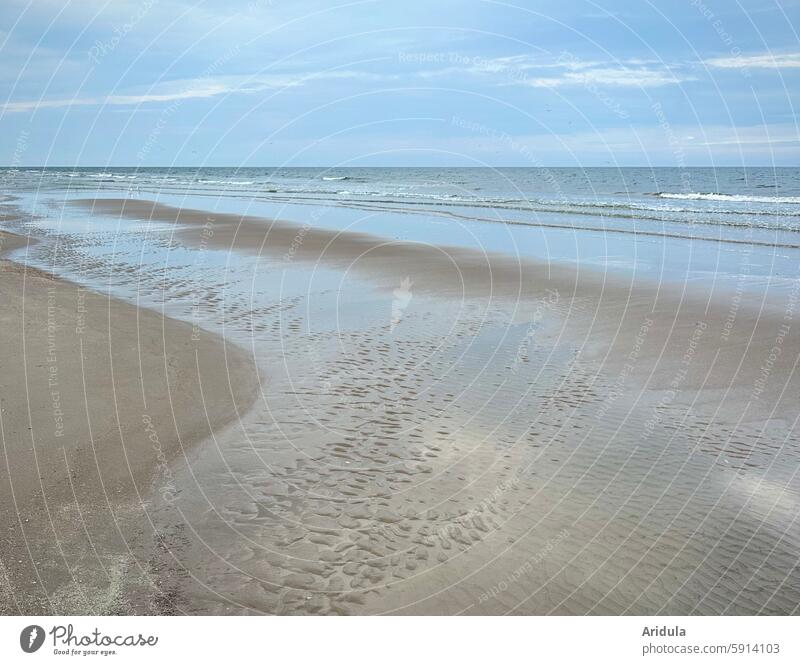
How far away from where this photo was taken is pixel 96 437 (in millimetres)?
8305

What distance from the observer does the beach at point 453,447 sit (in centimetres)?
590

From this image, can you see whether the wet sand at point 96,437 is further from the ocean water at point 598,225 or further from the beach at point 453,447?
the ocean water at point 598,225

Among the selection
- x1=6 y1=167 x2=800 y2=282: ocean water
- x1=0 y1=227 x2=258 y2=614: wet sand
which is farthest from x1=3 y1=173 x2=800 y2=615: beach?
x1=6 y1=167 x2=800 y2=282: ocean water

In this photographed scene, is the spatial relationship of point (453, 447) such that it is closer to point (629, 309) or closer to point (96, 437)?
point (96, 437)

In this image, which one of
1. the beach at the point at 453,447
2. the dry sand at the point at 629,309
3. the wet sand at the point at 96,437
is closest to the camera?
the wet sand at the point at 96,437

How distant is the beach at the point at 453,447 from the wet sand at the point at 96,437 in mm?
52

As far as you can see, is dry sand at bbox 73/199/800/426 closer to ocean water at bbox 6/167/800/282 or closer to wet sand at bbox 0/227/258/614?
ocean water at bbox 6/167/800/282

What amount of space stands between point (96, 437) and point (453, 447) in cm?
449

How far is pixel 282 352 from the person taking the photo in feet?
42.2

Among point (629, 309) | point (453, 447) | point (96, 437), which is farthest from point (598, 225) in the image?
point (96, 437)

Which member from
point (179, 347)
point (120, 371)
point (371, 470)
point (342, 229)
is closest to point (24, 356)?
point (120, 371)

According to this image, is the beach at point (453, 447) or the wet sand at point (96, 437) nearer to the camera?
the wet sand at point (96, 437)

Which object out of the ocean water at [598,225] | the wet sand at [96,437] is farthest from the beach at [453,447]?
the ocean water at [598,225]

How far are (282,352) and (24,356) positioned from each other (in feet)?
14.2
